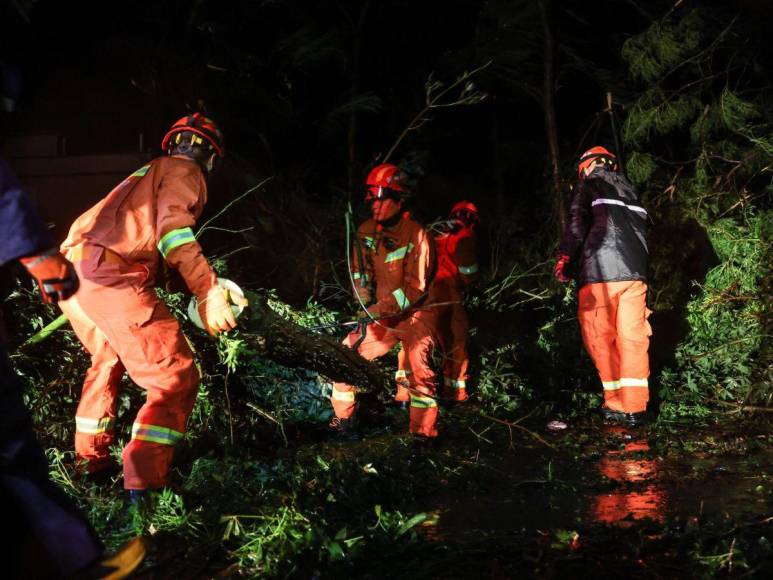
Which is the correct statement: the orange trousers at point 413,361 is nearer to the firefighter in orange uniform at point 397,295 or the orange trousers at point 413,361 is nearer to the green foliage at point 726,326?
the firefighter in orange uniform at point 397,295

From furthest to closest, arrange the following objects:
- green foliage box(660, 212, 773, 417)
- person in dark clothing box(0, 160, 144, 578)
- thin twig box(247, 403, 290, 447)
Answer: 1. green foliage box(660, 212, 773, 417)
2. thin twig box(247, 403, 290, 447)
3. person in dark clothing box(0, 160, 144, 578)

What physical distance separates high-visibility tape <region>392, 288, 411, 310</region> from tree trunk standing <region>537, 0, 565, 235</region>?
349 cm

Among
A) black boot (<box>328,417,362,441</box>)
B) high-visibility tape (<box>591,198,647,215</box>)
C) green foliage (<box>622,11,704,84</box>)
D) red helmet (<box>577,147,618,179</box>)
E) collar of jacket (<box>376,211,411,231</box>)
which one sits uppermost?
green foliage (<box>622,11,704,84</box>)

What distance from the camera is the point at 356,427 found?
557cm

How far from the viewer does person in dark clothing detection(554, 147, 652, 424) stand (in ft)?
18.3

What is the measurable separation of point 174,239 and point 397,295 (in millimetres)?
2078

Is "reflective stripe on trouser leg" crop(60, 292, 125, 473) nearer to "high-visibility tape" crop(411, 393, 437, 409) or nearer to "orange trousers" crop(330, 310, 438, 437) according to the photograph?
"orange trousers" crop(330, 310, 438, 437)

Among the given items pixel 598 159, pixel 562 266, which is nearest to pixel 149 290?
pixel 562 266

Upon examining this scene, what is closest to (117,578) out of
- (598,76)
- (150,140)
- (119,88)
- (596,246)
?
(596,246)

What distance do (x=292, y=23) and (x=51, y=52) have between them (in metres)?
2.68

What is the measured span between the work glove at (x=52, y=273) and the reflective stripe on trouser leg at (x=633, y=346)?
168 inches

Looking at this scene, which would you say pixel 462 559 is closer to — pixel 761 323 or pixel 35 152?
pixel 761 323

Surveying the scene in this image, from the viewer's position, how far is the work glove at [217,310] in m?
3.54

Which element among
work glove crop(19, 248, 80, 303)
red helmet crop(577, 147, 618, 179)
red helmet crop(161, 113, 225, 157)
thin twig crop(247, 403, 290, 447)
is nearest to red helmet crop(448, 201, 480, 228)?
red helmet crop(577, 147, 618, 179)
